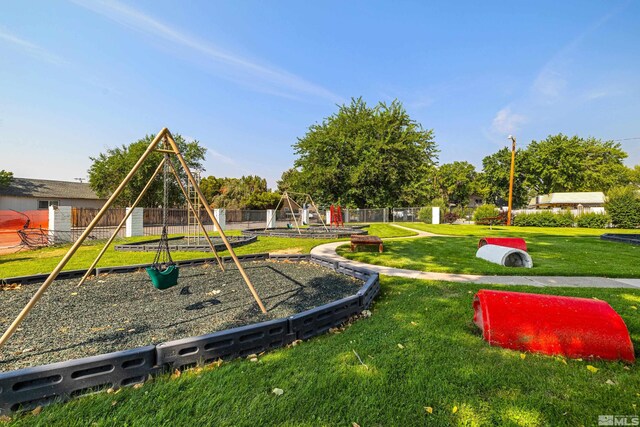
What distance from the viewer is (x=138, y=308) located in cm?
466

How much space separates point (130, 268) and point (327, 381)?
6.73m

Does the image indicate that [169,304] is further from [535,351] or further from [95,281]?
[535,351]

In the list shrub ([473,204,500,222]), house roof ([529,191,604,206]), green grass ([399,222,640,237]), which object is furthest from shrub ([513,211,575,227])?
house roof ([529,191,604,206])

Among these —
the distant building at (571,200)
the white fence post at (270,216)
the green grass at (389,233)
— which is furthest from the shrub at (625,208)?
the white fence post at (270,216)

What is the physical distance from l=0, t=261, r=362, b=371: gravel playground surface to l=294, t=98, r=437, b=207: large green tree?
92.4 ft

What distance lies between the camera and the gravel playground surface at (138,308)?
338 cm

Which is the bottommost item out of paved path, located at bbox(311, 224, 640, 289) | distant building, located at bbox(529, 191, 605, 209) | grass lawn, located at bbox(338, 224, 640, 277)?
paved path, located at bbox(311, 224, 640, 289)

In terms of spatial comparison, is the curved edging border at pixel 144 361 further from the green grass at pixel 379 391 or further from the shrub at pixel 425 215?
the shrub at pixel 425 215

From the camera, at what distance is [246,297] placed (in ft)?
17.0

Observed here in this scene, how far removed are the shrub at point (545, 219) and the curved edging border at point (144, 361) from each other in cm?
3312

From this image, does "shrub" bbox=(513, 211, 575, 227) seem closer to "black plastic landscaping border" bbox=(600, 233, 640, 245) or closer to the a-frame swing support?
"black plastic landscaping border" bbox=(600, 233, 640, 245)

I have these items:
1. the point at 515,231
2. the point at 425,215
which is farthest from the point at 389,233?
the point at 425,215

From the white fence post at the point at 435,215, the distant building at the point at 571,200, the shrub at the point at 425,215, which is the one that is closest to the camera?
the white fence post at the point at 435,215

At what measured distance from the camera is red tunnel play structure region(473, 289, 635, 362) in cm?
296
